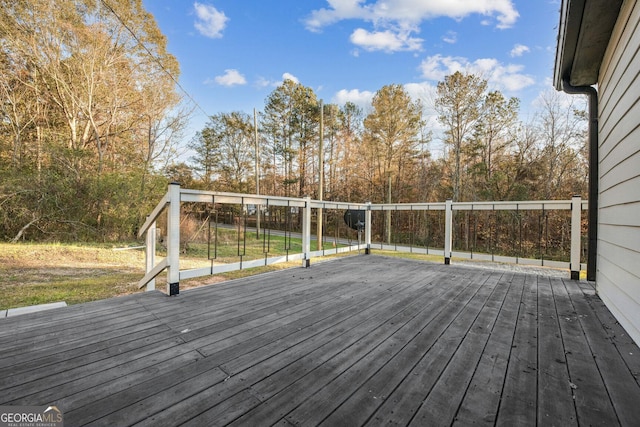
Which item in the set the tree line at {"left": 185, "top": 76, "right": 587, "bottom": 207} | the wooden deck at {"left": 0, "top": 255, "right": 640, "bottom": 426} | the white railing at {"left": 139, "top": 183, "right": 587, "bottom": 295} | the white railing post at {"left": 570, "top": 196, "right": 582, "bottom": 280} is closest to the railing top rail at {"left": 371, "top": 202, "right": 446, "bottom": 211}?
the white railing at {"left": 139, "top": 183, "right": 587, "bottom": 295}

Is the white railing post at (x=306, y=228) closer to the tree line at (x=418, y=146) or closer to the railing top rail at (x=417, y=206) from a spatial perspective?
the railing top rail at (x=417, y=206)

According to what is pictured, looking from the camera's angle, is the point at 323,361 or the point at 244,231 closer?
the point at 323,361

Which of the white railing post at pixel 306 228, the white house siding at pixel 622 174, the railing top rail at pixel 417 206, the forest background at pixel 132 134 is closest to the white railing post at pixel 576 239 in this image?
the white house siding at pixel 622 174

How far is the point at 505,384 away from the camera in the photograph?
1.20 meters

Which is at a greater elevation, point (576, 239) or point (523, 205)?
point (523, 205)

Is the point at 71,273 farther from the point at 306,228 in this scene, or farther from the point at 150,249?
the point at 306,228

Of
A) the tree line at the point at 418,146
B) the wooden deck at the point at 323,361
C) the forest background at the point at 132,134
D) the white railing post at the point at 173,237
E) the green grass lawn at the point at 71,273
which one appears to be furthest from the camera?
the tree line at the point at 418,146

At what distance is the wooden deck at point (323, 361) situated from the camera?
1018 millimetres

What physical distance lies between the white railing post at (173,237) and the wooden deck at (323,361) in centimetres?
16

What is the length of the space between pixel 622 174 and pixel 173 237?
3.61 metres

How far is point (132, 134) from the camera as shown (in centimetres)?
899

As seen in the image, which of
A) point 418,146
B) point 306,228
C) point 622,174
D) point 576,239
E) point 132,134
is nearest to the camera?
point 622,174

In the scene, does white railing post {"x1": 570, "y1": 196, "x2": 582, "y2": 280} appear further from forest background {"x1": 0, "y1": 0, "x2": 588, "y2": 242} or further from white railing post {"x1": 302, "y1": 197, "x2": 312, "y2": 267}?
forest background {"x1": 0, "y1": 0, "x2": 588, "y2": 242}

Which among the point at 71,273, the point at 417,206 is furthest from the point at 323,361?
the point at 71,273
